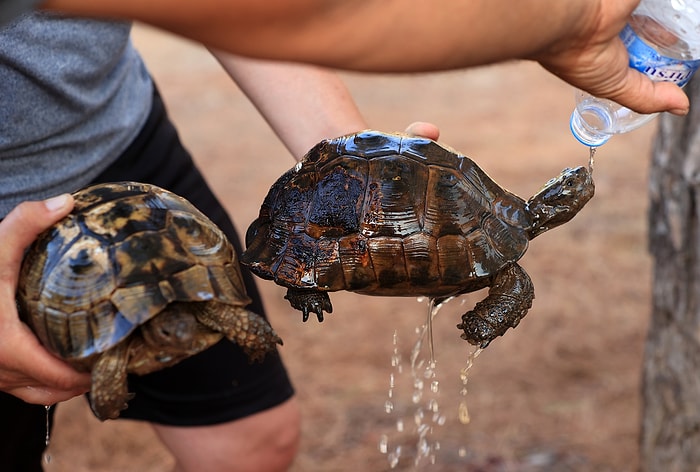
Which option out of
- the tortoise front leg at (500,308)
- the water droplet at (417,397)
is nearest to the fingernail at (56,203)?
the tortoise front leg at (500,308)

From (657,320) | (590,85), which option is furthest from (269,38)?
(657,320)

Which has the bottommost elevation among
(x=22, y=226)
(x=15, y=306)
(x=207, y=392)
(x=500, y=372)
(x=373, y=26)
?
(x=500, y=372)

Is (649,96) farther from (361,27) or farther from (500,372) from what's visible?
(500,372)

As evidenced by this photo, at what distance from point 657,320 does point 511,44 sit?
2.73 meters

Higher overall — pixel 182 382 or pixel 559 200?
pixel 559 200

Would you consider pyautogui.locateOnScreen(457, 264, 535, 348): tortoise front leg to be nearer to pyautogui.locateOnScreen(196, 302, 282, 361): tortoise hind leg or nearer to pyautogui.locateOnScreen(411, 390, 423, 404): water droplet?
pyautogui.locateOnScreen(196, 302, 282, 361): tortoise hind leg

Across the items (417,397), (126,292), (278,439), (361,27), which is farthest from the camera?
(417,397)

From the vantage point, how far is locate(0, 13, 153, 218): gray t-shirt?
8.46ft

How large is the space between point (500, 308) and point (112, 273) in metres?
1.13

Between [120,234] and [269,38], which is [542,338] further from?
[269,38]

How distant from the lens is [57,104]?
2701 millimetres

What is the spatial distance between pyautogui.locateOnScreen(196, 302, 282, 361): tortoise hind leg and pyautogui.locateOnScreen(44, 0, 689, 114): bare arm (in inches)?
39.7

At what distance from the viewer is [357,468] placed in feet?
15.8

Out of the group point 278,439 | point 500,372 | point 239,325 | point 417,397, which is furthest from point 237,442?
point 500,372
